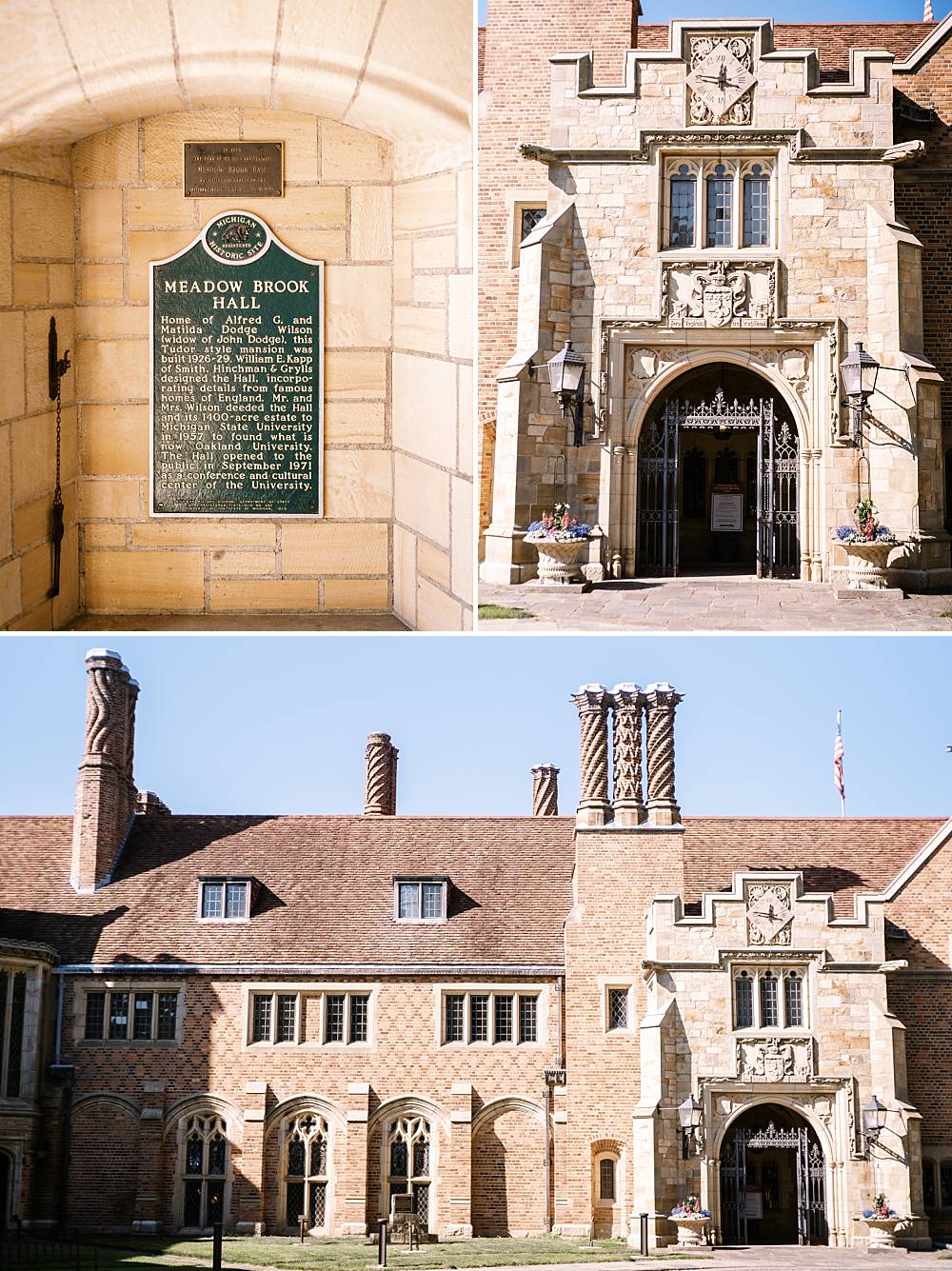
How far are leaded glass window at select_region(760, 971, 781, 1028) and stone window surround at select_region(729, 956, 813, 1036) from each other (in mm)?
53

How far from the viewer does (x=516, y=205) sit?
2772cm

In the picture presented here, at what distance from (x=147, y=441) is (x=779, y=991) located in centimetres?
1620

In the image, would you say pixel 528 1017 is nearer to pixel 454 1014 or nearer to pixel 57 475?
pixel 454 1014

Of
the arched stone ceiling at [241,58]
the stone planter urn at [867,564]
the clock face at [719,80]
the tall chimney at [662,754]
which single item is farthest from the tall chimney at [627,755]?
the arched stone ceiling at [241,58]

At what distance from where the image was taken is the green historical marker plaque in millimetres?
13695

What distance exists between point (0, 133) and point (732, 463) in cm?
2294

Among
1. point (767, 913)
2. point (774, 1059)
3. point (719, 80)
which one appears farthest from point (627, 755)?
point (719, 80)

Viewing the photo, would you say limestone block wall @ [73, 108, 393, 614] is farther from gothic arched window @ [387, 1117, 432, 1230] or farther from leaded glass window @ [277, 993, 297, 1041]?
gothic arched window @ [387, 1117, 432, 1230]

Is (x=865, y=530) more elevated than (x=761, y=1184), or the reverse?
(x=865, y=530)

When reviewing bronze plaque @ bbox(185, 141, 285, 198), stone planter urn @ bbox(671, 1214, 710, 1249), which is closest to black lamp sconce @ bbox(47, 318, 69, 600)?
bronze plaque @ bbox(185, 141, 285, 198)

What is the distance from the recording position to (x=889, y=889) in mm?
27844

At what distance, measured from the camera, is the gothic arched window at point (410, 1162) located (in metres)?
27.6

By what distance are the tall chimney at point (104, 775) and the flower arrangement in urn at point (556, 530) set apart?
38.2 feet

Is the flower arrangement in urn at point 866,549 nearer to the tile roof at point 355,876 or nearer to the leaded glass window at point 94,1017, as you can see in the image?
the tile roof at point 355,876
